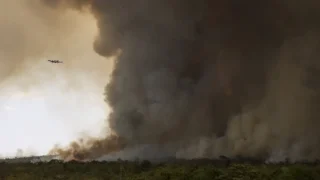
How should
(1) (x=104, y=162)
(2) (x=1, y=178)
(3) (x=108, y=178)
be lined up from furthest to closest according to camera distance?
(1) (x=104, y=162) < (2) (x=1, y=178) < (3) (x=108, y=178)

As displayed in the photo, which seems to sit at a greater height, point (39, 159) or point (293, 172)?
point (39, 159)

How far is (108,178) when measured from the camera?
64.0 m

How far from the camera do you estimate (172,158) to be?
293 feet

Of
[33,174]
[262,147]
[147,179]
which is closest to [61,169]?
[33,174]

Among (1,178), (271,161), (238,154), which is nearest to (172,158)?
(238,154)

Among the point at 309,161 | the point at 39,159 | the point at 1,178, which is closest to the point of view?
the point at 1,178

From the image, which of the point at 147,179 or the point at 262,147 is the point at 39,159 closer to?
the point at 262,147

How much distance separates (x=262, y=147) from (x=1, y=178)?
4165 cm

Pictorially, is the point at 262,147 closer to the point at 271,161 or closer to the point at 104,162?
the point at 271,161

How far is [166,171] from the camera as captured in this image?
61375 mm

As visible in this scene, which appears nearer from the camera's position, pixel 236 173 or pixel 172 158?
pixel 236 173

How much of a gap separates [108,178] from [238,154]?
30710 mm

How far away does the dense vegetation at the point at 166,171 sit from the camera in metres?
54.4

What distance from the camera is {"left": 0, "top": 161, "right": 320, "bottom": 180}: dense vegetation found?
54422 mm
